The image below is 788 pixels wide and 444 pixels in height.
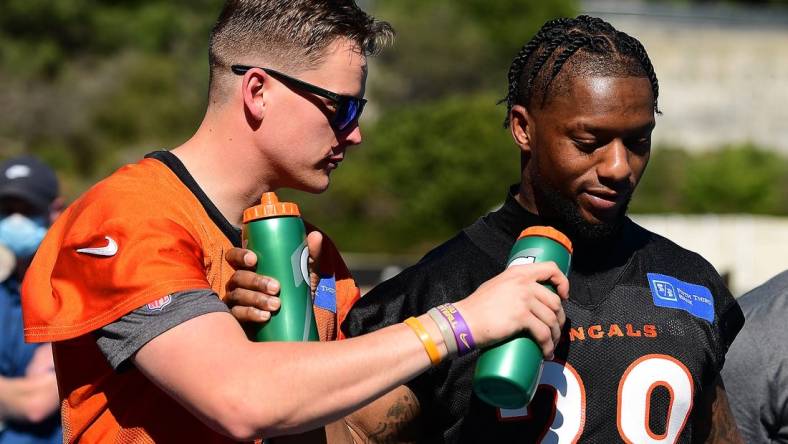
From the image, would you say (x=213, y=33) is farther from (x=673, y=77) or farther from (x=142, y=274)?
A: (x=673, y=77)

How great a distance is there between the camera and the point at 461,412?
3.44 meters

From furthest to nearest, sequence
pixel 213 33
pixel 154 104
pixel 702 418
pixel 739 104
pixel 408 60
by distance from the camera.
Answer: pixel 739 104 < pixel 408 60 < pixel 154 104 < pixel 702 418 < pixel 213 33

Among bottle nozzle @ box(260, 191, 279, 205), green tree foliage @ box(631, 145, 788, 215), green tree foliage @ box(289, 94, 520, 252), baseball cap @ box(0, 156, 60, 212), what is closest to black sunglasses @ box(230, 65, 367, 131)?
bottle nozzle @ box(260, 191, 279, 205)

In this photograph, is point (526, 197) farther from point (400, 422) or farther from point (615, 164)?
point (400, 422)

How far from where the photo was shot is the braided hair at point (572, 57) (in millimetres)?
3531

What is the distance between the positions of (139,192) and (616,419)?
5.04 feet

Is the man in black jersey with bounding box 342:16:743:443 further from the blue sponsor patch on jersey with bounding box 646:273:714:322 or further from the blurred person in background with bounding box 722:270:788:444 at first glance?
the blurred person in background with bounding box 722:270:788:444

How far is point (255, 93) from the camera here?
3152 mm

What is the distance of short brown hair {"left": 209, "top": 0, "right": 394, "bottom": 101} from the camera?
317 cm

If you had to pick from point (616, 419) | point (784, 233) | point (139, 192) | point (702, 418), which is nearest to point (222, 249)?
point (139, 192)

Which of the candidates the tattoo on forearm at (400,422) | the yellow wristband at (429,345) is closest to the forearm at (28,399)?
the tattoo on forearm at (400,422)

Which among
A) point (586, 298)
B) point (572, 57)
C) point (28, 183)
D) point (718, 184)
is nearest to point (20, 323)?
point (28, 183)

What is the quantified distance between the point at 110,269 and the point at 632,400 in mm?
1599

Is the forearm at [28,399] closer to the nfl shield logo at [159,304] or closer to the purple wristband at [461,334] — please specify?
the nfl shield logo at [159,304]
